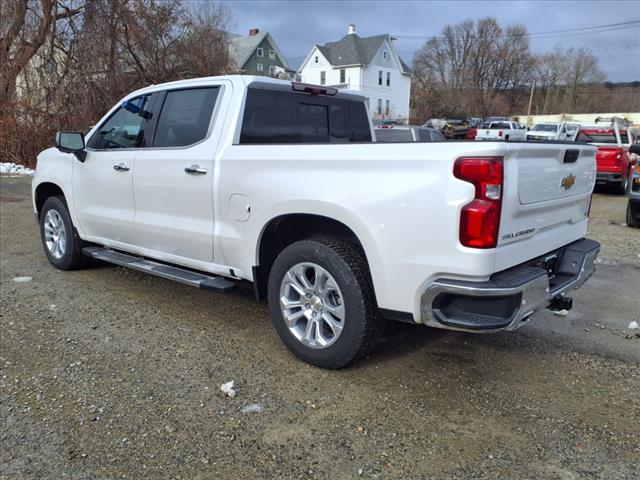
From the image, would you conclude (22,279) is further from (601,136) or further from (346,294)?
(601,136)

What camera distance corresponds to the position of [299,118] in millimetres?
4562

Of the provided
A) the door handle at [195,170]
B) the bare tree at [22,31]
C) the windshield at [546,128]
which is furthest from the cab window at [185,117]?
the windshield at [546,128]

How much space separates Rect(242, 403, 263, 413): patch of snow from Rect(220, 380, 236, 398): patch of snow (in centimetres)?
16

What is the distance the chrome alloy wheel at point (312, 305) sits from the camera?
3.51m

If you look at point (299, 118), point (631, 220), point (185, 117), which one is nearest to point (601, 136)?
point (631, 220)

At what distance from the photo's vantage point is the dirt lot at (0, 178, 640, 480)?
271 centimetres

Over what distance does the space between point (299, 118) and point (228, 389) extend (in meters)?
2.32

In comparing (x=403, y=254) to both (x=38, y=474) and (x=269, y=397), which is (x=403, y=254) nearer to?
(x=269, y=397)

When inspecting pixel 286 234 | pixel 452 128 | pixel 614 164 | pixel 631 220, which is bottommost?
pixel 631 220

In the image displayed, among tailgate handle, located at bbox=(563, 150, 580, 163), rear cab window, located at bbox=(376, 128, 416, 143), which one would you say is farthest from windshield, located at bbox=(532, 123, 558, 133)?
tailgate handle, located at bbox=(563, 150, 580, 163)

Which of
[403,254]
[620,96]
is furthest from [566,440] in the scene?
[620,96]

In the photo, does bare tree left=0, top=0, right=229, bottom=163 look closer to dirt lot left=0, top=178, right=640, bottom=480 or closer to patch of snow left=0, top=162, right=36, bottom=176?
patch of snow left=0, top=162, right=36, bottom=176

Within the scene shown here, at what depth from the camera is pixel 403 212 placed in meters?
3.03

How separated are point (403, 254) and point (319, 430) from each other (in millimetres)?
1081
